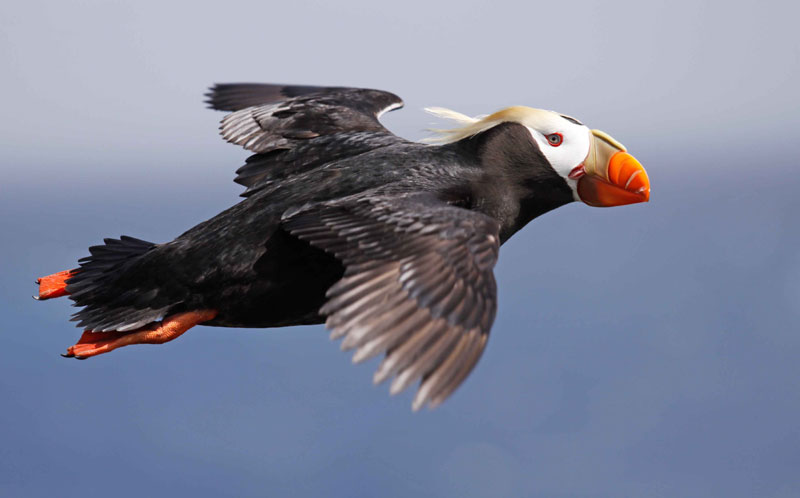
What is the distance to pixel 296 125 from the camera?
20.4ft

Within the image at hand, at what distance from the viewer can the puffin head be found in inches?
205

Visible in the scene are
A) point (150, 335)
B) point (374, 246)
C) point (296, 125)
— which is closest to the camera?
point (374, 246)

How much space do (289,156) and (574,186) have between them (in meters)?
1.74

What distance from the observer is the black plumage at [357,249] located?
3.88m

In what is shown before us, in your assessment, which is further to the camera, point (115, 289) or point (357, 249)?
point (115, 289)

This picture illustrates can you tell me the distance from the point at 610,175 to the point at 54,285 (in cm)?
324

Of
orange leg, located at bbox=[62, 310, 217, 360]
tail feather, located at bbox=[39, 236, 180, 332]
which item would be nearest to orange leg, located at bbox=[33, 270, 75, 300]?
tail feather, located at bbox=[39, 236, 180, 332]

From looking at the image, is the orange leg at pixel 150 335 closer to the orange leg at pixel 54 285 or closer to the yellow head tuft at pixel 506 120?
the orange leg at pixel 54 285

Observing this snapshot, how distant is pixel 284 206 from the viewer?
4883 millimetres

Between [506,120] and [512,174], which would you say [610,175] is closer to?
[512,174]

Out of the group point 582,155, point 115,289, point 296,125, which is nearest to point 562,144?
point 582,155

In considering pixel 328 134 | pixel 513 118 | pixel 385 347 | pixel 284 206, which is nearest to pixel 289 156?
pixel 328 134

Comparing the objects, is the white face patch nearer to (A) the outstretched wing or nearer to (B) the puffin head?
(B) the puffin head

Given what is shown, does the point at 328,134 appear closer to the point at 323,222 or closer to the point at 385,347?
the point at 323,222
